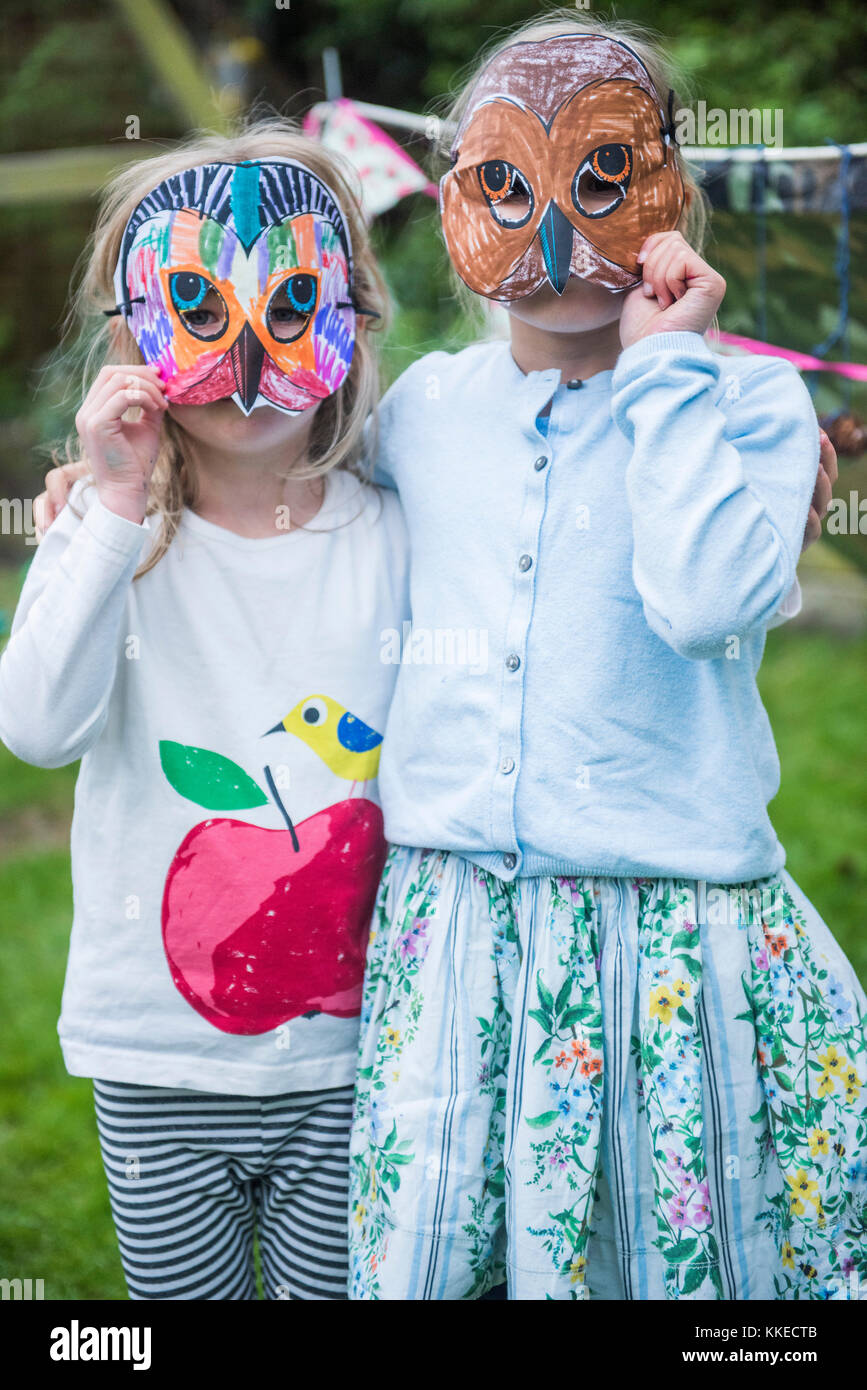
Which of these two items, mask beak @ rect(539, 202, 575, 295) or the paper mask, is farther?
the paper mask

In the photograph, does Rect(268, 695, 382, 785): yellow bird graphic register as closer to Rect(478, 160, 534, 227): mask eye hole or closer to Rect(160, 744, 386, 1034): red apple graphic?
Rect(160, 744, 386, 1034): red apple graphic

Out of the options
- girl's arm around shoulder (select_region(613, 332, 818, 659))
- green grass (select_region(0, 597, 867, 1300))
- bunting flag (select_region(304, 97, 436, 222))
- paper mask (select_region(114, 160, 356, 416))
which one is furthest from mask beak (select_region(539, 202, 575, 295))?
green grass (select_region(0, 597, 867, 1300))

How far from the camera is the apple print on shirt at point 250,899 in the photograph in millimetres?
1796

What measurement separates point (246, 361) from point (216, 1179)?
1110 millimetres

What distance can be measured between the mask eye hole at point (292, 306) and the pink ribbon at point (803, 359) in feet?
2.59

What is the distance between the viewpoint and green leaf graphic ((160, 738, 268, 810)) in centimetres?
180

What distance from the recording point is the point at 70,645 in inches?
64.6

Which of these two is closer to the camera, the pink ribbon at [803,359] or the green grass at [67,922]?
the pink ribbon at [803,359]

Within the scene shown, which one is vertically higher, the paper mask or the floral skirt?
the paper mask

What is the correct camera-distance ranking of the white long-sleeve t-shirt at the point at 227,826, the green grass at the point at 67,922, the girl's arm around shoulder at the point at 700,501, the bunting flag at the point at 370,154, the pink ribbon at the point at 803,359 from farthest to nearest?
the green grass at the point at 67,922 → the bunting flag at the point at 370,154 → the pink ribbon at the point at 803,359 → the white long-sleeve t-shirt at the point at 227,826 → the girl's arm around shoulder at the point at 700,501

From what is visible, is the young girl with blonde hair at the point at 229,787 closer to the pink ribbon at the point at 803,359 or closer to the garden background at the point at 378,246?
the garden background at the point at 378,246

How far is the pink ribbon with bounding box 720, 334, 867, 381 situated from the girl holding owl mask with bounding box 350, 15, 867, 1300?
668mm

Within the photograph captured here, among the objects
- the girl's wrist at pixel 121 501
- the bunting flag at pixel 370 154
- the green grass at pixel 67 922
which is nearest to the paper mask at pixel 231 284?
the girl's wrist at pixel 121 501
